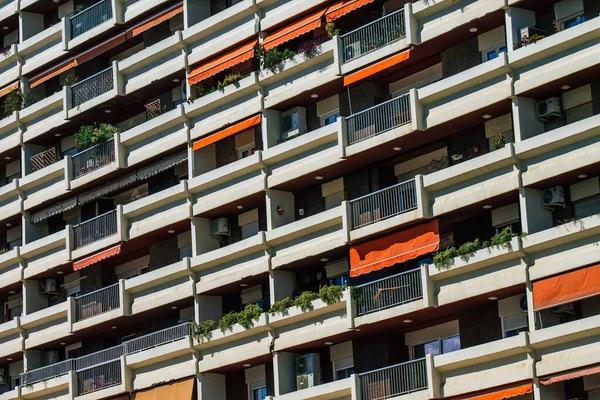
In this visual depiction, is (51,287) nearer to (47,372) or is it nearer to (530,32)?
(47,372)

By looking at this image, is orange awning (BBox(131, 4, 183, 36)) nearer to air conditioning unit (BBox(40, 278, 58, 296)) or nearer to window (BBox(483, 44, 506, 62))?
air conditioning unit (BBox(40, 278, 58, 296))

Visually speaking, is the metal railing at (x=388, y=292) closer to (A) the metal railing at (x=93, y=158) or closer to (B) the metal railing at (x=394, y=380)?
(B) the metal railing at (x=394, y=380)

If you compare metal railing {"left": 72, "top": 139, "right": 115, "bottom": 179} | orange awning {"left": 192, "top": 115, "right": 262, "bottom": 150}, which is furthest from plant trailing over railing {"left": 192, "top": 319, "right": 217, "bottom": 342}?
metal railing {"left": 72, "top": 139, "right": 115, "bottom": 179}

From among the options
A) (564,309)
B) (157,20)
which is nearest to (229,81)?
(157,20)

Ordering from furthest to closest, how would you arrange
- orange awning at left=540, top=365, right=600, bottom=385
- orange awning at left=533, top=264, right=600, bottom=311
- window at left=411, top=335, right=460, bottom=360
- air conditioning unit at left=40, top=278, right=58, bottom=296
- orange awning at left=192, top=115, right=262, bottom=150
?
air conditioning unit at left=40, top=278, right=58, bottom=296
orange awning at left=192, top=115, right=262, bottom=150
window at left=411, top=335, right=460, bottom=360
orange awning at left=533, top=264, right=600, bottom=311
orange awning at left=540, top=365, right=600, bottom=385

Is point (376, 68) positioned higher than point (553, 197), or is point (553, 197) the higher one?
point (376, 68)

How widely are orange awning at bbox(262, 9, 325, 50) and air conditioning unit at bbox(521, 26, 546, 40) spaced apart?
26.4 ft

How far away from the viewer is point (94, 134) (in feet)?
203

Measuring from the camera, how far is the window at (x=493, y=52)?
5022cm

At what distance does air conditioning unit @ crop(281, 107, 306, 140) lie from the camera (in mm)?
55719

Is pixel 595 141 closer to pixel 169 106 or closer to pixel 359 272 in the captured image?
pixel 359 272

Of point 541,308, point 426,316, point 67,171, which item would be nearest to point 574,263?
point 541,308

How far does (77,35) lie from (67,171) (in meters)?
5.20

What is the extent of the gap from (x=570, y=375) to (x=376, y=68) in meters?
11.8
